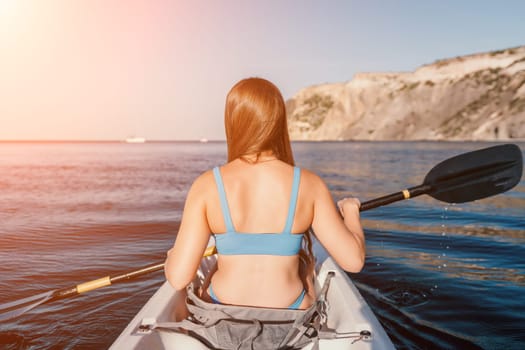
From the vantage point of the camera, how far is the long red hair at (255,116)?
2.34m

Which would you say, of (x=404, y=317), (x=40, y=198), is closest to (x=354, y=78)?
(x=40, y=198)

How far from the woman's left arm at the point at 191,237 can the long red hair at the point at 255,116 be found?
0.94 ft

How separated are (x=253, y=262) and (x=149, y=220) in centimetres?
988

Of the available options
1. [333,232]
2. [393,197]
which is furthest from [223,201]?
[393,197]

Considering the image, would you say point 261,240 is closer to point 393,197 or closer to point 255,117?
point 255,117

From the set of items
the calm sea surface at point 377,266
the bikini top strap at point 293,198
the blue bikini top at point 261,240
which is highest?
the bikini top strap at point 293,198

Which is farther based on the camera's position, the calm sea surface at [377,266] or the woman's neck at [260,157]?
the calm sea surface at [377,266]

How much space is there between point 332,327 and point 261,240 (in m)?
1.40

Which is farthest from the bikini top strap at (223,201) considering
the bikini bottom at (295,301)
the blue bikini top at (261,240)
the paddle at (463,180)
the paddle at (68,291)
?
the paddle at (463,180)

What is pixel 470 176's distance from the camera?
4660 millimetres

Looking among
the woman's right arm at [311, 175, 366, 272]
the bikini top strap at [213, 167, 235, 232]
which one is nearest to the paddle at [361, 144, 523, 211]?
the woman's right arm at [311, 175, 366, 272]

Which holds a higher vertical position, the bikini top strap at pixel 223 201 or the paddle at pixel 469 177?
the bikini top strap at pixel 223 201

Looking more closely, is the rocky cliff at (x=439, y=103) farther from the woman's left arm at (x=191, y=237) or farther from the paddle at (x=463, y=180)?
the woman's left arm at (x=191, y=237)

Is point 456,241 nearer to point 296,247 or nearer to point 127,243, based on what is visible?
point 127,243
